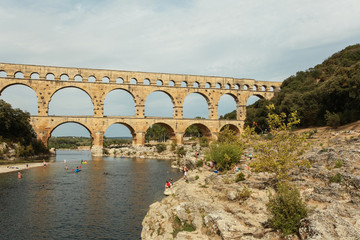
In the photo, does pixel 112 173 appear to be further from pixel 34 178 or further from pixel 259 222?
pixel 259 222

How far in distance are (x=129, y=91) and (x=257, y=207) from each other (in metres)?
40.3

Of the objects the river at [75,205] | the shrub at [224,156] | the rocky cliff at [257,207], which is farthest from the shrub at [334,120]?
the river at [75,205]

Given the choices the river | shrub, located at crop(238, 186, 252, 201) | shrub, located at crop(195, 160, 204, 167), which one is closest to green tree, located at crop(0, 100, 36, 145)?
the river

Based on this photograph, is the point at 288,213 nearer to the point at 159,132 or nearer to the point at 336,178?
the point at 336,178

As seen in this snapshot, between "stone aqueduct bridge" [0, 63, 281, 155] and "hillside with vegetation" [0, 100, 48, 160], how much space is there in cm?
239

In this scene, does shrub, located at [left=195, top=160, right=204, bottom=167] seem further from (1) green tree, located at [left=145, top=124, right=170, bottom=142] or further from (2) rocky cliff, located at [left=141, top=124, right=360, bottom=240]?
(1) green tree, located at [left=145, top=124, right=170, bottom=142]

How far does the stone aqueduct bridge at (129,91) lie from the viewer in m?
44.0

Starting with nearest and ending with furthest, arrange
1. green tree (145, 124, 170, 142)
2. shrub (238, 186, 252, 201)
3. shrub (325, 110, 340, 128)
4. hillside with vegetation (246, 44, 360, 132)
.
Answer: shrub (238, 186, 252, 201) → hillside with vegetation (246, 44, 360, 132) → shrub (325, 110, 340, 128) → green tree (145, 124, 170, 142)

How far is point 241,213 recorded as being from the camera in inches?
426

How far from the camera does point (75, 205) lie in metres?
17.0

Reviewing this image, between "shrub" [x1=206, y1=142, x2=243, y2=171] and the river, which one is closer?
the river

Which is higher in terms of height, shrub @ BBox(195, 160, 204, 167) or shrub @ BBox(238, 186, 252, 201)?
shrub @ BBox(195, 160, 204, 167)

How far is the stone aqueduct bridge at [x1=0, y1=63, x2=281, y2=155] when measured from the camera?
44.0 m

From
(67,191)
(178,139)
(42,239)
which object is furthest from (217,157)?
(178,139)
